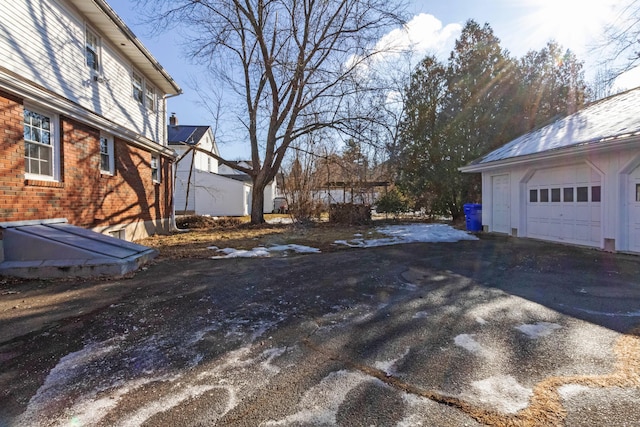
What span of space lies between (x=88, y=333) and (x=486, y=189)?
13.3 m

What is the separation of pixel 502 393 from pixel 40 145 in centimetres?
860

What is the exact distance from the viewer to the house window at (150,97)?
39.6ft

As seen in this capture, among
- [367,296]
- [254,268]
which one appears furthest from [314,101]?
[367,296]

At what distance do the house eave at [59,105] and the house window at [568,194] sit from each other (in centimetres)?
1259

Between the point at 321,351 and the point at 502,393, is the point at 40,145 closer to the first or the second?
the point at 321,351

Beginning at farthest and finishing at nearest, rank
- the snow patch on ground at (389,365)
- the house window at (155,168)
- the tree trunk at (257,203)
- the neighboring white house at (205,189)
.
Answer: the neighboring white house at (205,189)
the tree trunk at (257,203)
the house window at (155,168)
the snow patch on ground at (389,365)

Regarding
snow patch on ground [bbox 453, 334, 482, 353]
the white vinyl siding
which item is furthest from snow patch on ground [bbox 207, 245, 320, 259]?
snow patch on ground [bbox 453, 334, 482, 353]

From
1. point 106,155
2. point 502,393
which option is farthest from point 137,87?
point 502,393

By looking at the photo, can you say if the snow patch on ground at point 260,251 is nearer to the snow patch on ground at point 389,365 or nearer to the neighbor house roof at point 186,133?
the snow patch on ground at point 389,365

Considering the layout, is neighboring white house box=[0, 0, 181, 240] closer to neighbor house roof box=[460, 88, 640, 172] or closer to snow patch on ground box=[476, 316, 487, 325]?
snow patch on ground box=[476, 316, 487, 325]

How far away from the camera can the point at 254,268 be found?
22.3 ft

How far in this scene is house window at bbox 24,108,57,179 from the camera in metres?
6.46

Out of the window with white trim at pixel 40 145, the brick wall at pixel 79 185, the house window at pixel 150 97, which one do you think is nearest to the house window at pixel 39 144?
the window with white trim at pixel 40 145

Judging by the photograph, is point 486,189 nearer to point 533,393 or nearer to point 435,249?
point 435,249
